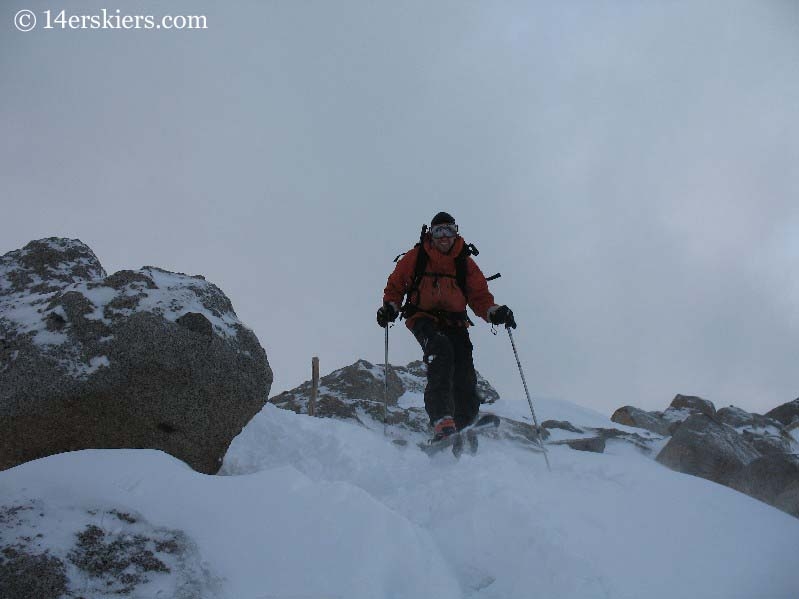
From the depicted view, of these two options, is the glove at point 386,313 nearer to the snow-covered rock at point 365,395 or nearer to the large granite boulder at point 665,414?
the snow-covered rock at point 365,395

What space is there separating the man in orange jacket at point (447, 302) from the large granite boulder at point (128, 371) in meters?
2.28

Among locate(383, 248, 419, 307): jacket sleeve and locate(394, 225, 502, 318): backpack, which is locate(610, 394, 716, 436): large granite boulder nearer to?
locate(394, 225, 502, 318): backpack

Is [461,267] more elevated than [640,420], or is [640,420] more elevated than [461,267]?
[461,267]

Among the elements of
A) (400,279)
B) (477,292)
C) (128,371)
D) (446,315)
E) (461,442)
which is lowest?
(461,442)

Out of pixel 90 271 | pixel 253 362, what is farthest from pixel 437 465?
pixel 90 271

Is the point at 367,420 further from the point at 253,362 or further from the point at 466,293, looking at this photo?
the point at 253,362

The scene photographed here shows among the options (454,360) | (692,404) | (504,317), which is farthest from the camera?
(692,404)

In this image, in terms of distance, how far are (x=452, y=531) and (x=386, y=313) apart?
13.1ft

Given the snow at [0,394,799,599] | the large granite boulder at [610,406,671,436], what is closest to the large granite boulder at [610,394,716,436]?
the large granite boulder at [610,406,671,436]

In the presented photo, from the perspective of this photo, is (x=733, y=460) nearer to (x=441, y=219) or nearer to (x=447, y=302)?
(x=447, y=302)

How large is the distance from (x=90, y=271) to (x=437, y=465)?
195 inches

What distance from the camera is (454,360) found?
6703 millimetres

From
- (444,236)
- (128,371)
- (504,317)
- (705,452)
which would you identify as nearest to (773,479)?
(705,452)

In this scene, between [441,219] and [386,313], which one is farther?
[441,219]
